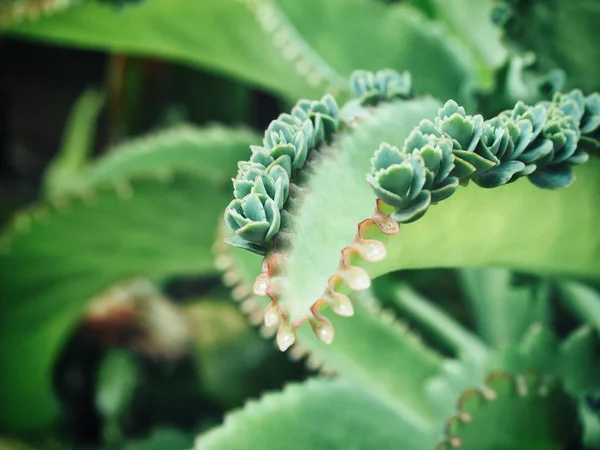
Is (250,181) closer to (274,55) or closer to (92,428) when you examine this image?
(274,55)

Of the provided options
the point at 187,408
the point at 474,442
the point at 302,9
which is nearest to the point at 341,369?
the point at 474,442

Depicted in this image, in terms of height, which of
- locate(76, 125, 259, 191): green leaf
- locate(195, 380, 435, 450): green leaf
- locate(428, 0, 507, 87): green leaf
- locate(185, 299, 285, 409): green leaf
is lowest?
locate(195, 380, 435, 450): green leaf

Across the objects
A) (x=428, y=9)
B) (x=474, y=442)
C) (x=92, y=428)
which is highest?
(x=428, y=9)

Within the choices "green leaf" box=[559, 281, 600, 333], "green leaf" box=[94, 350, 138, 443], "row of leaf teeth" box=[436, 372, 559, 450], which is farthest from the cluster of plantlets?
"green leaf" box=[94, 350, 138, 443]

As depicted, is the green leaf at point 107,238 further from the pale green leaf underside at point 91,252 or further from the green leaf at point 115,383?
the green leaf at point 115,383

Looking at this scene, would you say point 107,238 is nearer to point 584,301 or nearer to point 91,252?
point 91,252

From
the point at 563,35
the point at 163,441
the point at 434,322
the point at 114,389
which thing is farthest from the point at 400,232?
the point at 114,389

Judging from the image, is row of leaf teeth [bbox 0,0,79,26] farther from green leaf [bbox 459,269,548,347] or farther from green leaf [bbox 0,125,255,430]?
green leaf [bbox 459,269,548,347]


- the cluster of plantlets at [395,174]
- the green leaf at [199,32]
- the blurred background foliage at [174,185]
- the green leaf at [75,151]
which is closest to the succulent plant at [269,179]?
the cluster of plantlets at [395,174]
